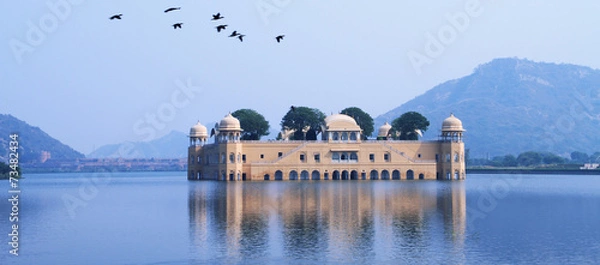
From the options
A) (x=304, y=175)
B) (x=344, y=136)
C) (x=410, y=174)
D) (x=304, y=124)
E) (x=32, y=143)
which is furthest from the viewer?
(x=32, y=143)

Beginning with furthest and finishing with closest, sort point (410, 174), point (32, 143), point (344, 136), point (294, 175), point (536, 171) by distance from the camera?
point (32, 143) < point (536, 171) < point (344, 136) < point (410, 174) < point (294, 175)

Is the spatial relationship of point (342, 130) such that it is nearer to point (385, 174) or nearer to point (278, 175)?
point (385, 174)

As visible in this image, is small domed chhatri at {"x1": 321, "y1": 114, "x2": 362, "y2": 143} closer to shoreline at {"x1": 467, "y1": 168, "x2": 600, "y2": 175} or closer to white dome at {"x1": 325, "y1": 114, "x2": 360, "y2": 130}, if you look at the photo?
white dome at {"x1": 325, "y1": 114, "x2": 360, "y2": 130}

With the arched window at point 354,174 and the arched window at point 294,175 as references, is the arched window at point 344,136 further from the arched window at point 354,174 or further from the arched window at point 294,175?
the arched window at point 294,175

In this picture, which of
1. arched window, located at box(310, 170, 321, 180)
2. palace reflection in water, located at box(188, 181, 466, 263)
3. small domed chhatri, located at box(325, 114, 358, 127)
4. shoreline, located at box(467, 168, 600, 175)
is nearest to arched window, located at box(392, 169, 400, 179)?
small domed chhatri, located at box(325, 114, 358, 127)

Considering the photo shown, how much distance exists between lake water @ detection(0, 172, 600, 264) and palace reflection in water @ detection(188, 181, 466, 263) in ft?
0.11

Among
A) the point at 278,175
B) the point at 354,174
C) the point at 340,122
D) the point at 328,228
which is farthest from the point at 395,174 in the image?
the point at 328,228

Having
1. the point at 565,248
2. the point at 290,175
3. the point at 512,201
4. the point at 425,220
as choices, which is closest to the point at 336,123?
the point at 290,175

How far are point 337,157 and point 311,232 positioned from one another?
48507 mm

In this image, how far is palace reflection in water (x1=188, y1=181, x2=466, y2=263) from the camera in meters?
22.5

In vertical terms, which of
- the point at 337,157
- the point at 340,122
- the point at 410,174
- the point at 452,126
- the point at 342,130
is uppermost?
the point at 340,122

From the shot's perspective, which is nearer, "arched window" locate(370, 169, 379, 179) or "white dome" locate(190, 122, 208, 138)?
"arched window" locate(370, 169, 379, 179)

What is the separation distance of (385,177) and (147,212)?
41955 millimetres

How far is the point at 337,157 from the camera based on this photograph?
247 ft
